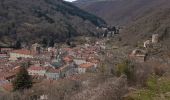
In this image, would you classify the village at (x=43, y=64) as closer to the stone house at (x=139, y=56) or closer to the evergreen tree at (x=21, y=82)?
the evergreen tree at (x=21, y=82)

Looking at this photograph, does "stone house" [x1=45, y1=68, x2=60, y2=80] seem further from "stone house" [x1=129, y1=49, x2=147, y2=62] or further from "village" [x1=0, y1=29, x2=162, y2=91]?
"stone house" [x1=129, y1=49, x2=147, y2=62]

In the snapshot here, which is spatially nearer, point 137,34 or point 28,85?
point 28,85

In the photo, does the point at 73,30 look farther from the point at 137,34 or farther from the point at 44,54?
the point at 44,54

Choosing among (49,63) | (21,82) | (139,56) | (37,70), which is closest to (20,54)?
(49,63)

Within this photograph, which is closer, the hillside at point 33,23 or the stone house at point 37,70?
the stone house at point 37,70

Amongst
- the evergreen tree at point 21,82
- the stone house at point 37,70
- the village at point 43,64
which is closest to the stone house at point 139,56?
the village at point 43,64

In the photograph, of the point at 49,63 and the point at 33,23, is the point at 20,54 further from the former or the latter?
the point at 33,23

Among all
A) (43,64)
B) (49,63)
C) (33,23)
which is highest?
(33,23)

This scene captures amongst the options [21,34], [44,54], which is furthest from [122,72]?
[21,34]
